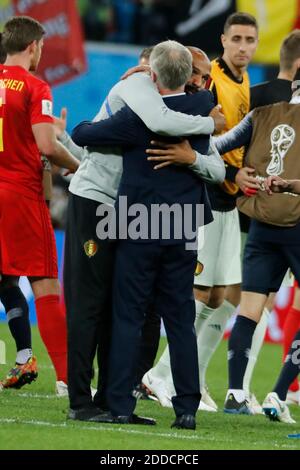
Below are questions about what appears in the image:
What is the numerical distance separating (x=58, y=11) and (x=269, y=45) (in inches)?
106

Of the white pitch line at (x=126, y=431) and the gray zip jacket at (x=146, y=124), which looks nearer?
the white pitch line at (x=126, y=431)

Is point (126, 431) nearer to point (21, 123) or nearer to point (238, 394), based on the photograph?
point (238, 394)

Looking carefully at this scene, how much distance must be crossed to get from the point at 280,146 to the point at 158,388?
178 cm

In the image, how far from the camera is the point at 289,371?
7.43 m

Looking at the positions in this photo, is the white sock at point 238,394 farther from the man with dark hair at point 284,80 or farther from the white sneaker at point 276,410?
the man with dark hair at point 284,80

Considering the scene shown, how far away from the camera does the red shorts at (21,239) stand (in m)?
7.52

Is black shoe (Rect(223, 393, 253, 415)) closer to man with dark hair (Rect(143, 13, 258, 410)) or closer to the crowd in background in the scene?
man with dark hair (Rect(143, 13, 258, 410))

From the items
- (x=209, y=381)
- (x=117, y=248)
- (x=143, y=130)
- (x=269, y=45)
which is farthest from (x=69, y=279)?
(x=269, y=45)

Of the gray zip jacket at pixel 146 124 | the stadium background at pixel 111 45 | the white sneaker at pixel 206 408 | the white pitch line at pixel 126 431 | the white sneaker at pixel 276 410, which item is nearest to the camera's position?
the white pitch line at pixel 126 431

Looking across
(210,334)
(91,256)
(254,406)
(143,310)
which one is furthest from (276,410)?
(91,256)

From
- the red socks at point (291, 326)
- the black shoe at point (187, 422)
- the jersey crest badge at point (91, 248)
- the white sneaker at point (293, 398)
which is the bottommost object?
the white sneaker at point (293, 398)

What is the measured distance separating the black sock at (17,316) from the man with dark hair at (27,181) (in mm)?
428

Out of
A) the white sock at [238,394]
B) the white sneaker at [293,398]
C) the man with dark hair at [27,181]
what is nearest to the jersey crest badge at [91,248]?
the man with dark hair at [27,181]
